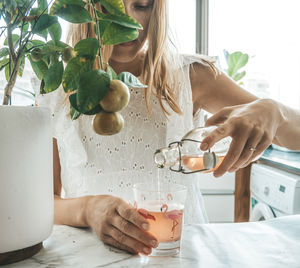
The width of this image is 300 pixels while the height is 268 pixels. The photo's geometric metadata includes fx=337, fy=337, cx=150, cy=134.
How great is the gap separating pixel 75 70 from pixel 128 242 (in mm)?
289

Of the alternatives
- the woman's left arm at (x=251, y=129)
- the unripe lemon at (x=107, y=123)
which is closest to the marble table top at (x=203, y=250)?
the woman's left arm at (x=251, y=129)

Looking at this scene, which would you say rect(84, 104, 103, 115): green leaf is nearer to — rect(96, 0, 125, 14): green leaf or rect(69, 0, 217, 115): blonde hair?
rect(96, 0, 125, 14): green leaf

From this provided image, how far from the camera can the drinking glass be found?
0.52 meters

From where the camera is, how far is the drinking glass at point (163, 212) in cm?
52

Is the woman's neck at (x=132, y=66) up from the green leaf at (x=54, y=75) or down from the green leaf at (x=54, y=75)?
up

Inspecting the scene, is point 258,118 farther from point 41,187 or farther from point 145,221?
point 41,187

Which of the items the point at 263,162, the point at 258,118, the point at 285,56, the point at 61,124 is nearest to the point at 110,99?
the point at 258,118

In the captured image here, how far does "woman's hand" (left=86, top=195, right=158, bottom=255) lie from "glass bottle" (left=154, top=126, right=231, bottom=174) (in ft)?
0.39

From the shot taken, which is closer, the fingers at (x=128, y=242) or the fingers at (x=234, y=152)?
the fingers at (x=128, y=242)

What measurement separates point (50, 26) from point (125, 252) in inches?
14.1

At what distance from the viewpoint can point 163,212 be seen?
52 cm

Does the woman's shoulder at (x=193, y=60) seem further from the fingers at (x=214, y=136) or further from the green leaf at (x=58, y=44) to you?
the green leaf at (x=58, y=44)

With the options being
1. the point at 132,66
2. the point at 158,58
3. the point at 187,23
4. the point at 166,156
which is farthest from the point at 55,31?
the point at 187,23

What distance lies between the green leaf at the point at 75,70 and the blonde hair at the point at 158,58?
65 centimetres
